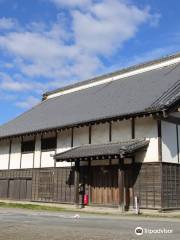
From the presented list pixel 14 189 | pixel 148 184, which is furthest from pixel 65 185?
pixel 148 184

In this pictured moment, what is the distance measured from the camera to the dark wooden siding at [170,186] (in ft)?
56.7

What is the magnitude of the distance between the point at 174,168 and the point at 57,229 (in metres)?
9.83

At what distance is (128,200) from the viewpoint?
60.4ft

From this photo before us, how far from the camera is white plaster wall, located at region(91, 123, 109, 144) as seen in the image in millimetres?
20156

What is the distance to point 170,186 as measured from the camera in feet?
58.1

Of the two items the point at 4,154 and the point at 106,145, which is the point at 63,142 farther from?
the point at 4,154

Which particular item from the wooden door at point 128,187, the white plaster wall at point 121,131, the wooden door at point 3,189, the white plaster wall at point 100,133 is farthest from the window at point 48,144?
the wooden door at point 128,187

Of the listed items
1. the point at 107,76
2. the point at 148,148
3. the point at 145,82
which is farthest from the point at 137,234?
the point at 107,76

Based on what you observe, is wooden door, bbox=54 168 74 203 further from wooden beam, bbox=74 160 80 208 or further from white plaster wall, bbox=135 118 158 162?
white plaster wall, bbox=135 118 158 162

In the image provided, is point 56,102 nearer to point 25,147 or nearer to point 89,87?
point 89,87

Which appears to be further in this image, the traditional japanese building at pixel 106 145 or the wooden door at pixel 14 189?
the wooden door at pixel 14 189

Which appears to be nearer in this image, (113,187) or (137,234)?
(137,234)

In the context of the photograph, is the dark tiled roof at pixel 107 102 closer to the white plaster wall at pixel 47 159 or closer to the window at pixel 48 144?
the window at pixel 48 144

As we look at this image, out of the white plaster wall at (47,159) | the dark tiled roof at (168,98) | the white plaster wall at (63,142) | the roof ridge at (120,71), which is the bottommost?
the white plaster wall at (47,159)
